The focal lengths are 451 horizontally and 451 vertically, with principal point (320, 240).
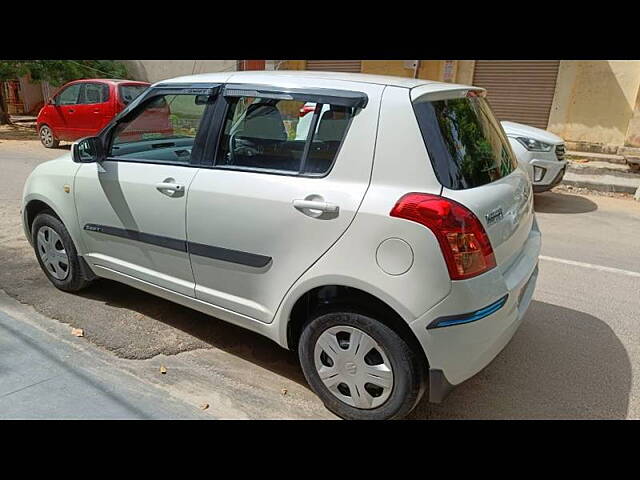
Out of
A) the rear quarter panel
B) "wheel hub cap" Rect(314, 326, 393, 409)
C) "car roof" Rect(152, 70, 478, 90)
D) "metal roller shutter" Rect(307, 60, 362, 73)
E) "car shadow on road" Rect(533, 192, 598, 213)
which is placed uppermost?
"metal roller shutter" Rect(307, 60, 362, 73)

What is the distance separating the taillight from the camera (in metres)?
2.01

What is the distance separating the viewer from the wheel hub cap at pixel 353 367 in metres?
2.27

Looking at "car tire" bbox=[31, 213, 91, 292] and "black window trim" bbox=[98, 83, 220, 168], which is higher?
"black window trim" bbox=[98, 83, 220, 168]

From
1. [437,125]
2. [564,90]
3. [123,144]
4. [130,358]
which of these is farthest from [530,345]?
[564,90]

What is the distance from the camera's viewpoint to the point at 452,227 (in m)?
2.01

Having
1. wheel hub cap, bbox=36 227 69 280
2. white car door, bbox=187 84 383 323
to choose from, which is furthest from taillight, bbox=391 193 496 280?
wheel hub cap, bbox=36 227 69 280

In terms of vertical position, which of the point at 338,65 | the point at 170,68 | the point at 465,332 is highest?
the point at 338,65

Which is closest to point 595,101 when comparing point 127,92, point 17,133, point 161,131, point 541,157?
point 541,157

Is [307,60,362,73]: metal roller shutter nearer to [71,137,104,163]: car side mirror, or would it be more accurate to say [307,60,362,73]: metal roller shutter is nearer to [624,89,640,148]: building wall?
[624,89,640,148]: building wall

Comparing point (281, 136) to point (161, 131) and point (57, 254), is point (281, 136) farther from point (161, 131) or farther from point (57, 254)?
point (57, 254)

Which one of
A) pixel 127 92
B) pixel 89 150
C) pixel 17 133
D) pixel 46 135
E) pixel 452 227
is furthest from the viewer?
pixel 17 133

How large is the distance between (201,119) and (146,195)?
1.97 feet

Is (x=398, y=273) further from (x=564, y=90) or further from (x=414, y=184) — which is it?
(x=564, y=90)

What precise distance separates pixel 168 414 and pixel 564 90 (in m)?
10.5
